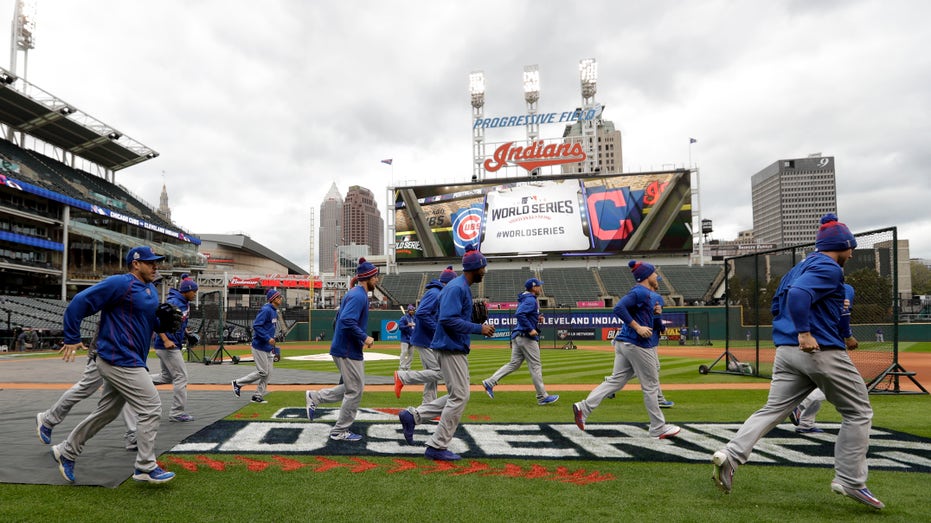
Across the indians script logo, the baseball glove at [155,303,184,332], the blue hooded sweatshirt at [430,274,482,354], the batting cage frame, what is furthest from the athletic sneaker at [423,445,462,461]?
the indians script logo

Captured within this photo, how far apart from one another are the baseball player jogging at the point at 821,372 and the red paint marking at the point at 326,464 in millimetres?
3195

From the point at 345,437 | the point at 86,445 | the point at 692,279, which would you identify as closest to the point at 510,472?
the point at 345,437

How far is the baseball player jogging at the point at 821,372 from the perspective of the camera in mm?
3953

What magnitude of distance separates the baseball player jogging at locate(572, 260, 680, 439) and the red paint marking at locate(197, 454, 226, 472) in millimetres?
3837

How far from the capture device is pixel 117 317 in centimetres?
456

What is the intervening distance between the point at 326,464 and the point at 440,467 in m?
1.06

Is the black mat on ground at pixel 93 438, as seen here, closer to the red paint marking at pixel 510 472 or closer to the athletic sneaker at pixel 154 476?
the athletic sneaker at pixel 154 476

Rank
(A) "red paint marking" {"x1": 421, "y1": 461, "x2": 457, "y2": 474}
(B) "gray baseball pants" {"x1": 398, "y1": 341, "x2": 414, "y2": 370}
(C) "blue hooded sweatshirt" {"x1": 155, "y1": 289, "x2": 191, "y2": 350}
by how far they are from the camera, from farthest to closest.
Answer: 1. (B) "gray baseball pants" {"x1": 398, "y1": 341, "x2": 414, "y2": 370}
2. (C) "blue hooded sweatshirt" {"x1": 155, "y1": 289, "x2": 191, "y2": 350}
3. (A) "red paint marking" {"x1": 421, "y1": 461, "x2": 457, "y2": 474}

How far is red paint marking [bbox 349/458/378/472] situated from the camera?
4777 mm

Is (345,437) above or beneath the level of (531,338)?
beneath

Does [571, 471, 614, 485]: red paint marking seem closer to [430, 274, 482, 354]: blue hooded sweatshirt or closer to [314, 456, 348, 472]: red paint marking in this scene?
[430, 274, 482, 354]: blue hooded sweatshirt

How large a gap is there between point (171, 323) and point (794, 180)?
8809 inches

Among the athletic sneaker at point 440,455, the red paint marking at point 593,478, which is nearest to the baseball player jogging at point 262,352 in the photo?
the athletic sneaker at point 440,455

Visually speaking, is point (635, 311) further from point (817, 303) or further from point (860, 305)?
point (860, 305)
